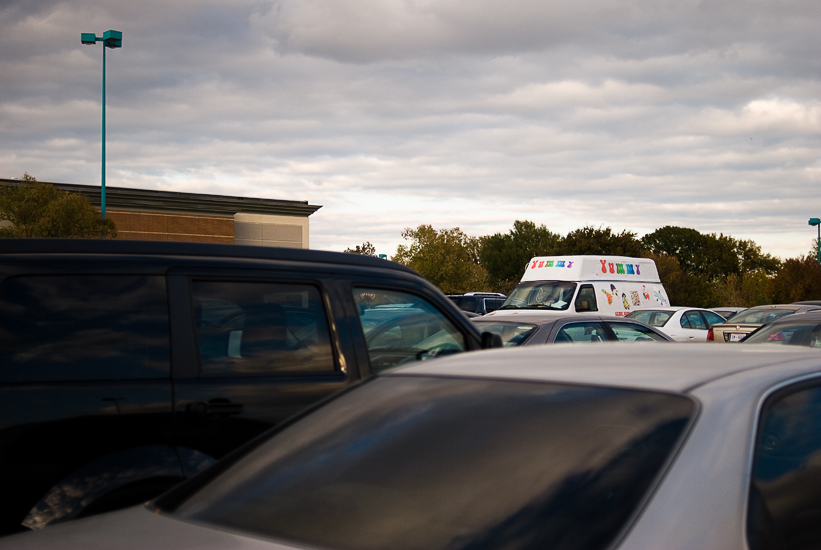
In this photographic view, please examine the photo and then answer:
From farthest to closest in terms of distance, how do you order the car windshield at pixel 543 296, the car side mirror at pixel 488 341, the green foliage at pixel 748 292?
the green foliage at pixel 748 292
the car windshield at pixel 543 296
the car side mirror at pixel 488 341

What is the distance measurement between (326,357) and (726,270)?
8938 cm

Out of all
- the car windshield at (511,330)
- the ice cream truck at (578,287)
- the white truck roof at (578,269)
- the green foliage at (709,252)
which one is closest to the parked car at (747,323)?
the ice cream truck at (578,287)

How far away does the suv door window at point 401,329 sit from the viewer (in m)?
4.11

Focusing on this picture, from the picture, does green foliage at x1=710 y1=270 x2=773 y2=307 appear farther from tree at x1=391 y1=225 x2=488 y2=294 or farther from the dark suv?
the dark suv

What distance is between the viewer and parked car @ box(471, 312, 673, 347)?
8812mm

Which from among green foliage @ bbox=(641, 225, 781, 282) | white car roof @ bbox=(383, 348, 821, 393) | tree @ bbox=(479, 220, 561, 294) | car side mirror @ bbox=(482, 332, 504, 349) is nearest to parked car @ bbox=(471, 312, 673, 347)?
car side mirror @ bbox=(482, 332, 504, 349)

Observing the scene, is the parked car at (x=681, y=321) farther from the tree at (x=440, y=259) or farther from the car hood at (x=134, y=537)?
the tree at (x=440, y=259)

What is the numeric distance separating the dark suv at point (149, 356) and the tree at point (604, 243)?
46956 mm

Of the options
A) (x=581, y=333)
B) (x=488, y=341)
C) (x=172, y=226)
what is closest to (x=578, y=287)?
(x=581, y=333)

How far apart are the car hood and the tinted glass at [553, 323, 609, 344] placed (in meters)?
7.04

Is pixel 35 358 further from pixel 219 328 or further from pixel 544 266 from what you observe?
pixel 544 266

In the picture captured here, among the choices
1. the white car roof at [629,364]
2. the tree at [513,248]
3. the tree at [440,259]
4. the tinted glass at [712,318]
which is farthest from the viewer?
the tree at [513,248]

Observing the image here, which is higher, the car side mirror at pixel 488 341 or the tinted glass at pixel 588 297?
the tinted glass at pixel 588 297

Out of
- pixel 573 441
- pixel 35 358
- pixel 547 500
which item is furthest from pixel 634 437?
pixel 35 358
